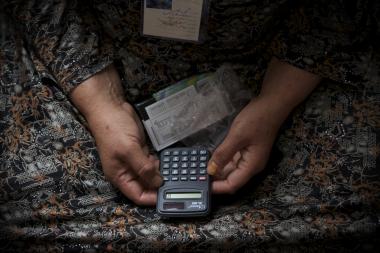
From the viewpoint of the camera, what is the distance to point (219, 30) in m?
1.03

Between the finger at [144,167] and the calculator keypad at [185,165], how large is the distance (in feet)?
0.08

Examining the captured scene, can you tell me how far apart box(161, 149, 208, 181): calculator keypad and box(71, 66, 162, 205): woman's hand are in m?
0.02

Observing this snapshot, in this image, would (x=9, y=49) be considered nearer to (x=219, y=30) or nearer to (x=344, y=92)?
(x=219, y=30)

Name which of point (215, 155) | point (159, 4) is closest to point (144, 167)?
point (215, 155)

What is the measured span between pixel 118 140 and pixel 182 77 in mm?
218

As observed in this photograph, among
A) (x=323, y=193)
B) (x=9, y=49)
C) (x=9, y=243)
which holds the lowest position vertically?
(x=9, y=243)

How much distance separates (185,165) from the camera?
1067mm

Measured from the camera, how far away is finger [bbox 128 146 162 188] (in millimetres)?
1025

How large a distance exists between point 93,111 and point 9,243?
1.01ft

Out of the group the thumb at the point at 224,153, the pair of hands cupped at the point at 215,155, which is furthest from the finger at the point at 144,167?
the thumb at the point at 224,153

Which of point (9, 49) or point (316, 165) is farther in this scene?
point (9, 49)

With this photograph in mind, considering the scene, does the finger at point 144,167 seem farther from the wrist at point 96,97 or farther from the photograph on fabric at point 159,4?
the photograph on fabric at point 159,4

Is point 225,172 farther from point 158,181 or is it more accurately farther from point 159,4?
point 159,4

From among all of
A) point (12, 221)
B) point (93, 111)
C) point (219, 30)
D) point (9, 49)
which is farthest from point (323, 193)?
point (9, 49)
